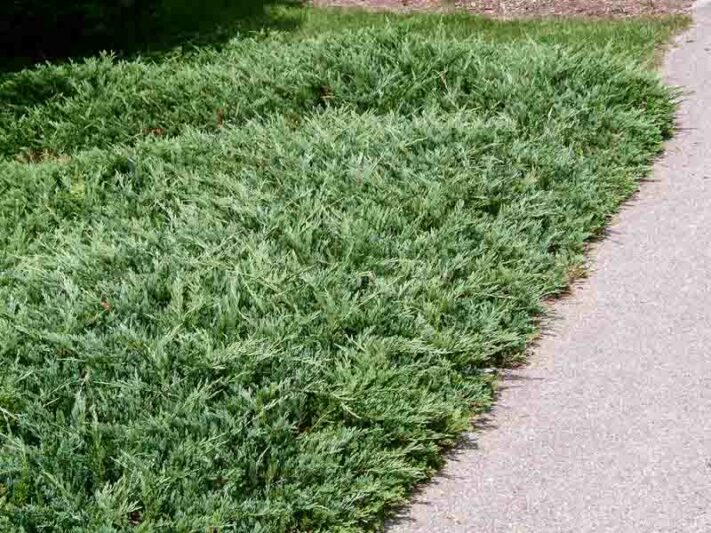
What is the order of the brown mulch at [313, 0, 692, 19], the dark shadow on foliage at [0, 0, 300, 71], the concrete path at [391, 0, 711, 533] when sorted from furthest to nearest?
the brown mulch at [313, 0, 692, 19] < the dark shadow on foliage at [0, 0, 300, 71] < the concrete path at [391, 0, 711, 533]

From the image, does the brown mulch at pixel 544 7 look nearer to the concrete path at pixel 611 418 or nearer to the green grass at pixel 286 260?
the green grass at pixel 286 260

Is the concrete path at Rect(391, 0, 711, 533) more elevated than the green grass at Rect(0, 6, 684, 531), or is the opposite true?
the green grass at Rect(0, 6, 684, 531)

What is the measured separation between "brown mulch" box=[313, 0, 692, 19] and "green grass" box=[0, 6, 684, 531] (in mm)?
3028

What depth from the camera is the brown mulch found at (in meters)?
10.3

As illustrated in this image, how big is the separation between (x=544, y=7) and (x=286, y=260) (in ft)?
23.1

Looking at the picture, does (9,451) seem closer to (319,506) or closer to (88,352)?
(88,352)

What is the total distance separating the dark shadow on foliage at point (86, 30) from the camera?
10.2 meters

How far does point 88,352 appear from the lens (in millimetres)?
3936

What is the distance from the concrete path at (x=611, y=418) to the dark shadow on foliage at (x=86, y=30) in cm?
602

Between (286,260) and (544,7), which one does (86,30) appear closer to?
(544,7)

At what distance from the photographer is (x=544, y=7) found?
425 inches

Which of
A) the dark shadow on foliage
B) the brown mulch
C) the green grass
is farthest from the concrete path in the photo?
the dark shadow on foliage

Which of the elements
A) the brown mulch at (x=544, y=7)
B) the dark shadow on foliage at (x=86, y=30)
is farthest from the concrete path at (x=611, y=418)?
the dark shadow on foliage at (x=86, y=30)

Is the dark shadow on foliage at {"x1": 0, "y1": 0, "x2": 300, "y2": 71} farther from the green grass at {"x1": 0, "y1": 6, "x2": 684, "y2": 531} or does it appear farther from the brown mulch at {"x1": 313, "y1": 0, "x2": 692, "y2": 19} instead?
the green grass at {"x1": 0, "y1": 6, "x2": 684, "y2": 531}
